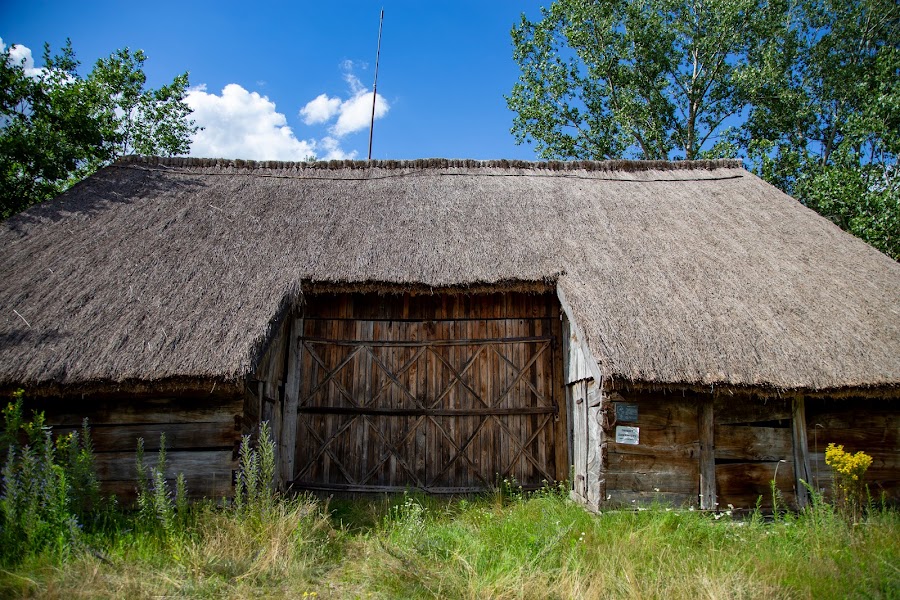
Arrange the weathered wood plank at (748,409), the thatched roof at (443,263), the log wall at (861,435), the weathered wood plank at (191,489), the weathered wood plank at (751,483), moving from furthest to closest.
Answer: the log wall at (861,435) < the weathered wood plank at (748,409) < the weathered wood plank at (751,483) < the weathered wood plank at (191,489) < the thatched roof at (443,263)

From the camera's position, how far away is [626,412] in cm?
651

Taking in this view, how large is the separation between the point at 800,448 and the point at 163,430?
7577mm

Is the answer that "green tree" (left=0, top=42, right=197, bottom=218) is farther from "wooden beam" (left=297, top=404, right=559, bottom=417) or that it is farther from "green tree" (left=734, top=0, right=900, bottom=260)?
"green tree" (left=734, top=0, right=900, bottom=260)

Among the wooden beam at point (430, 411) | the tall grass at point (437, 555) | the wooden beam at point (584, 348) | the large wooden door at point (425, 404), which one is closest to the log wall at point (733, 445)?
the wooden beam at point (584, 348)

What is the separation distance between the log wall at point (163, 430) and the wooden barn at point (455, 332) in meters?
0.02

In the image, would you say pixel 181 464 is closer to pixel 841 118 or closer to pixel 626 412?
pixel 626 412

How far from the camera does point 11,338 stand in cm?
632

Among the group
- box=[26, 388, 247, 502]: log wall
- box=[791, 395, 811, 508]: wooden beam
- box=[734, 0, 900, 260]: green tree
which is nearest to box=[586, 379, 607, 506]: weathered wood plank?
box=[791, 395, 811, 508]: wooden beam

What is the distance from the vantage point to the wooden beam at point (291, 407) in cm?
766

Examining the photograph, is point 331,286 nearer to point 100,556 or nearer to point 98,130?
point 100,556

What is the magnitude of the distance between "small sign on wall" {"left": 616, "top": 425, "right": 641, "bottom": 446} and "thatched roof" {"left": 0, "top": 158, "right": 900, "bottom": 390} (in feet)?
2.55

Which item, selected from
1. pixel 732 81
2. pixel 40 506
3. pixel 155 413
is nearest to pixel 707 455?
pixel 155 413

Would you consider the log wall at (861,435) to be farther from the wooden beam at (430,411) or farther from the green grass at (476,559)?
the wooden beam at (430,411)

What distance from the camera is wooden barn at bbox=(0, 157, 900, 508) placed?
639 cm
